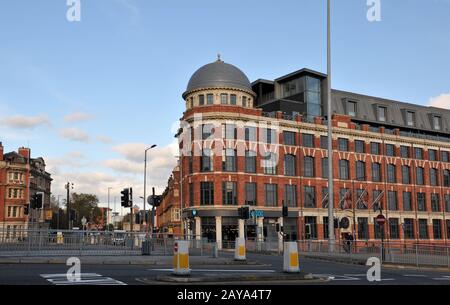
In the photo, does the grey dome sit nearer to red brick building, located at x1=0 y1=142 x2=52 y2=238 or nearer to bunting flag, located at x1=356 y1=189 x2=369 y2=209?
bunting flag, located at x1=356 y1=189 x2=369 y2=209

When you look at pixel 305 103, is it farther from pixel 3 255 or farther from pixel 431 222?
pixel 3 255

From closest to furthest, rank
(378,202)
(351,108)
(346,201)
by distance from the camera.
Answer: (346,201)
(378,202)
(351,108)

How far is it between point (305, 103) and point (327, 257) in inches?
1437

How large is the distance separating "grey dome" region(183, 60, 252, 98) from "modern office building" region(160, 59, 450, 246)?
0.43ft

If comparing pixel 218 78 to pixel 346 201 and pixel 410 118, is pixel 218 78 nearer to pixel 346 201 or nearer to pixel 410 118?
pixel 346 201

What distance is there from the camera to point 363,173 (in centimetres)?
6594

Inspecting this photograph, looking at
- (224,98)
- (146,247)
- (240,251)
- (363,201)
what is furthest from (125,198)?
(363,201)

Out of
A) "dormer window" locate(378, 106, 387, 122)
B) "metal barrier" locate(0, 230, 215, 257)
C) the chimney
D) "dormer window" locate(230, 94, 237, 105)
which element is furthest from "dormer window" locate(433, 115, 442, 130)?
the chimney

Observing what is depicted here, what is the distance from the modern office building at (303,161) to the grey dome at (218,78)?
130 mm

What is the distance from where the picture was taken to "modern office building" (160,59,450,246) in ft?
182

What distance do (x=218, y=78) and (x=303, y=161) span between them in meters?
14.3

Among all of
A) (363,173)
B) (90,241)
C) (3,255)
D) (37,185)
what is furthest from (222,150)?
(37,185)

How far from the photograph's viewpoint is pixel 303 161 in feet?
201

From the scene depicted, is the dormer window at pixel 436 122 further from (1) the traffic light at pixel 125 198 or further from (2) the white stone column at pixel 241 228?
(1) the traffic light at pixel 125 198
